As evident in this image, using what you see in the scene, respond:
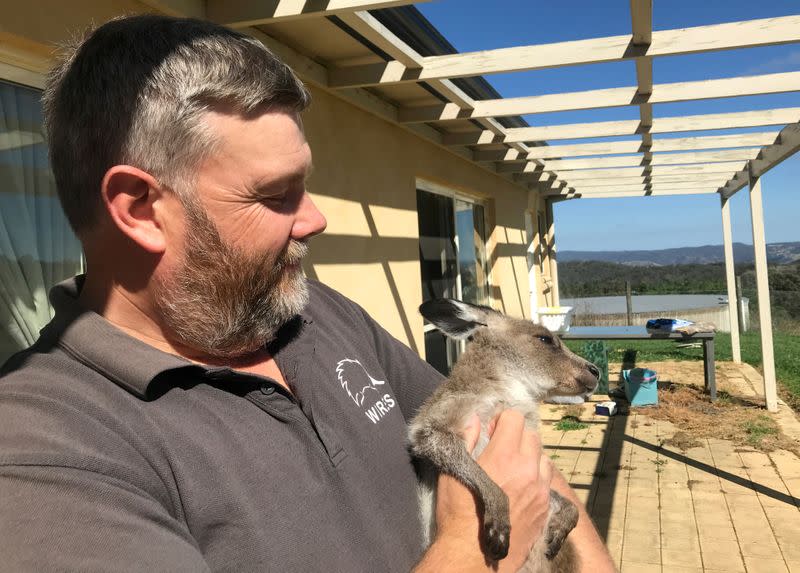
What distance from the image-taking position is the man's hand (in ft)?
4.97

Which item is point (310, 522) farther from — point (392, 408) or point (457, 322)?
point (457, 322)

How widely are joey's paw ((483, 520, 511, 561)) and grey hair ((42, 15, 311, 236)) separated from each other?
45.2 inches

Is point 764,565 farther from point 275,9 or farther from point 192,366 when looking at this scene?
point 275,9

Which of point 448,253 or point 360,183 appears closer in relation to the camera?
point 360,183

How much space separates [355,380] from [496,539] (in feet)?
1.83

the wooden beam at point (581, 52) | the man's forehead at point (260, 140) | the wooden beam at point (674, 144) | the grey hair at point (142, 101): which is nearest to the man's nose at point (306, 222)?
the man's forehead at point (260, 140)

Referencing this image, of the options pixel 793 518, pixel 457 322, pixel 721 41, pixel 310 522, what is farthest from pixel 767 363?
pixel 310 522

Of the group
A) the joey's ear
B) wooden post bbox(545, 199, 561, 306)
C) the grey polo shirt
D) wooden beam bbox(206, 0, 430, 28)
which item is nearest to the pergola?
wooden beam bbox(206, 0, 430, 28)

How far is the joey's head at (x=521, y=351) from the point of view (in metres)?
2.55

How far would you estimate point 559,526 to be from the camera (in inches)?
75.3

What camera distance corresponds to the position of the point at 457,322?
2617 mm

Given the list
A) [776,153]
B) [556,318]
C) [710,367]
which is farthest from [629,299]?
[776,153]

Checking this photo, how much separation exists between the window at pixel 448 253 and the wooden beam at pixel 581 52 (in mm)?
2499

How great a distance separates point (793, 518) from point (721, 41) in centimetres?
392
